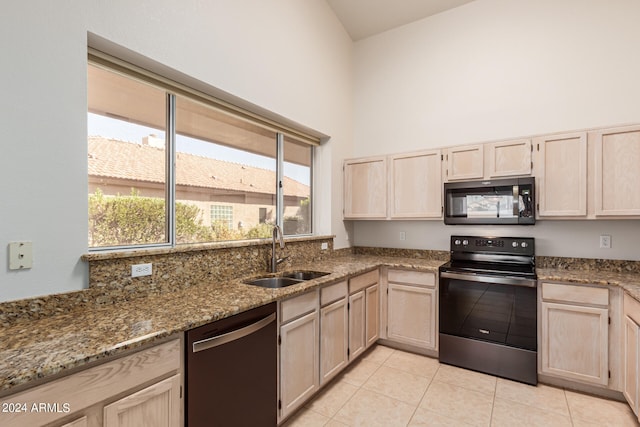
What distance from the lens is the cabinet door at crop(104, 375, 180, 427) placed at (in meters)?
1.11

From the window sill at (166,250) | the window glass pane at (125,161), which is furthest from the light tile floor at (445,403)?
the window glass pane at (125,161)

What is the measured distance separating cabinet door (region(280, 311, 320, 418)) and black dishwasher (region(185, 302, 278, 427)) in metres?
0.10

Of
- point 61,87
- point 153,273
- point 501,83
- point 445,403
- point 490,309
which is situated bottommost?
point 445,403

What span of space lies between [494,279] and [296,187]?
2.06 m

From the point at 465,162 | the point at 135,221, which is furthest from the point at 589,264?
the point at 135,221

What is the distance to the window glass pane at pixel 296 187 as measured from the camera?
3201 millimetres

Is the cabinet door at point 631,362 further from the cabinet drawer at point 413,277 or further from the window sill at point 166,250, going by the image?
the window sill at point 166,250

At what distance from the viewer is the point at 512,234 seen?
3.07 metres

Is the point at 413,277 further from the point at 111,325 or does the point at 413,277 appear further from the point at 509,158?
the point at 111,325

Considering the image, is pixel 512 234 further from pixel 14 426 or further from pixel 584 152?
pixel 14 426

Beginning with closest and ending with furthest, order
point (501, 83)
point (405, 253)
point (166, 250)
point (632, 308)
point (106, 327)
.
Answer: point (106, 327) → point (166, 250) → point (632, 308) → point (501, 83) → point (405, 253)

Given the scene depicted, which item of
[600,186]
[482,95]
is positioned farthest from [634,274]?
[482,95]

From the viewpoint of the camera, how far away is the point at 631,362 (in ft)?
6.71

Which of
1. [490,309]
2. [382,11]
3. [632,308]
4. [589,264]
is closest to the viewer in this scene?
[632,308]
